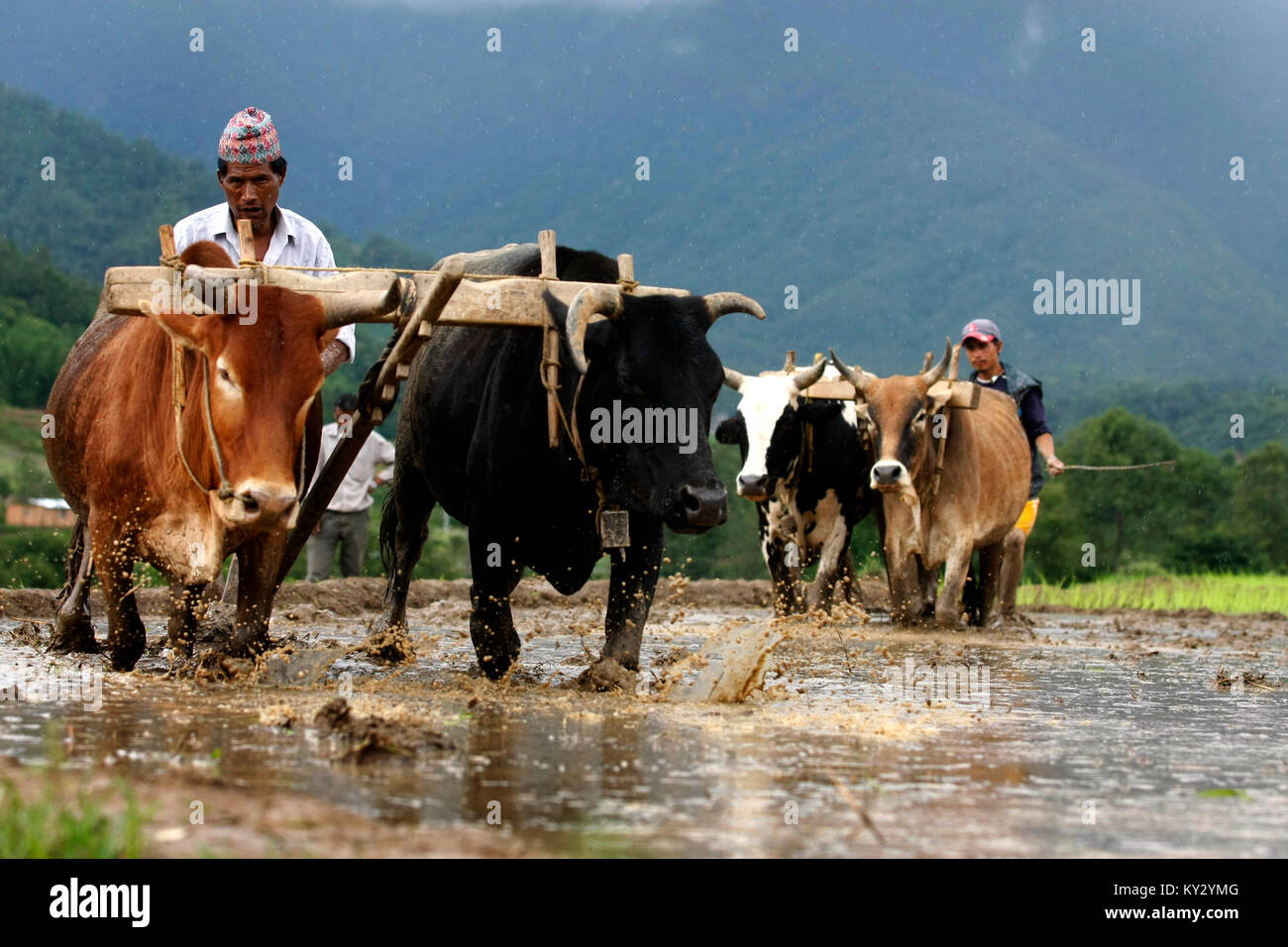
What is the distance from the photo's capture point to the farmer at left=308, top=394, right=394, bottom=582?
15.3 metres

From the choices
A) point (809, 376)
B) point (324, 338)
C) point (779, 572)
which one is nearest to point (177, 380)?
point (324, 338)

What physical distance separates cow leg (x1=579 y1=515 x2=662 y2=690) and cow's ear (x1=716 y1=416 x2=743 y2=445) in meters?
4.91

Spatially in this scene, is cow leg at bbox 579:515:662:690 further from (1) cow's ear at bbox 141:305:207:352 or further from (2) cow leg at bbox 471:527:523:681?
(1) cow's ear at bbox 141:305:207:352

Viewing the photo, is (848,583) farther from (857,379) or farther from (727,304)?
(727,304)

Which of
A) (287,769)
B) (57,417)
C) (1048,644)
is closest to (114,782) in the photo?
(287,769)

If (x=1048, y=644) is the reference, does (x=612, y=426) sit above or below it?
above

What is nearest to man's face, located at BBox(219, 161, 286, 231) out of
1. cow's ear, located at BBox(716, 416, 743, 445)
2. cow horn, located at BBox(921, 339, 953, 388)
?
cow's ear, located at BBox(716, 416, 743, 445)

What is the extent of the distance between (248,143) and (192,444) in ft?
7.32

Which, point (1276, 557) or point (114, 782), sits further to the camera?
point (1276, 557)

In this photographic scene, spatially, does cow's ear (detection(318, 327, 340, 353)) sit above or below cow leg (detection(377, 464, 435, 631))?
above

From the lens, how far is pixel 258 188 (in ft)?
26.0

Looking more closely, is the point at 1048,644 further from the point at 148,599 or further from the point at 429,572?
the point at 429,572

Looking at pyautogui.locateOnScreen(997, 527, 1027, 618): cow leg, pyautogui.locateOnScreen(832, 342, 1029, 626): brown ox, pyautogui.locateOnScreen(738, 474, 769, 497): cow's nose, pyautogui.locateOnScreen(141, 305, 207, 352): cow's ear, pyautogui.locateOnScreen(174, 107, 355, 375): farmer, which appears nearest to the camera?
pyautogui.locateOnScreen(141, 305, 207, 352): cow's ear

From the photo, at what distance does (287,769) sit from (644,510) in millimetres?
Result: 2603
